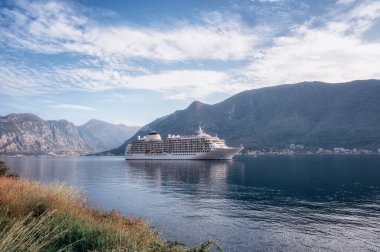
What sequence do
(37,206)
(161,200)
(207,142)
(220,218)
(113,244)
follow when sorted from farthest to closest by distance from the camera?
1. (207,142)
2. (161,200)
3. (220,218)
4. (37,206)
5. (113,244)

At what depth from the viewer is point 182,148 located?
449 ft

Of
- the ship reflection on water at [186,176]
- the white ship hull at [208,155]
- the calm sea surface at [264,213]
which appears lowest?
the calm sea surface at [264,213]

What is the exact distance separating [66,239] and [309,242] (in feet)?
53.9

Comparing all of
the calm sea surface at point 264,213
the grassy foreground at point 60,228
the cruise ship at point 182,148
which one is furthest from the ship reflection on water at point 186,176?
the cruise ship at point 182,148

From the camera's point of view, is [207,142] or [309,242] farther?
[207,142]

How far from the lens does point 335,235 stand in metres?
22.2

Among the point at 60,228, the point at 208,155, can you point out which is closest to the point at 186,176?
the point at 60,228

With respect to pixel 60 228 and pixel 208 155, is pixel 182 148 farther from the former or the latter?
pixel 60 228

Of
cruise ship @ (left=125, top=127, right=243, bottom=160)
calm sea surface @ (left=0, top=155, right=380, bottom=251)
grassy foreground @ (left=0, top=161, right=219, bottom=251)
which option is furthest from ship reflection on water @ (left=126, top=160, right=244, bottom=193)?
cruise ship @ (left=125, top=127, right=243, bottom=160)

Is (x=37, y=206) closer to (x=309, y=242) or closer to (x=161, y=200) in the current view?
(x=309, y=242)

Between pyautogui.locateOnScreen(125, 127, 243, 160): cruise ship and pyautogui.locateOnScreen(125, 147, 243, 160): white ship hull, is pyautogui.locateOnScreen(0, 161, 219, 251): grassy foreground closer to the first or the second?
pyautogui.locateOnScreen(125, 147, 243, 160): white ship hull

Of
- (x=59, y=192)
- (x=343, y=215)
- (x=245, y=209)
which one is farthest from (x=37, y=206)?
(x=343, y=215)

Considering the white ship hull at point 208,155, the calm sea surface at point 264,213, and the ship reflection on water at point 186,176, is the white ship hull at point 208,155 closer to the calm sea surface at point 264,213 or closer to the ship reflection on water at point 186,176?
the ship reflection on water at point 186,176

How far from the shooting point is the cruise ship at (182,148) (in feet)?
421
